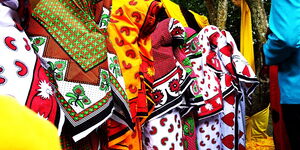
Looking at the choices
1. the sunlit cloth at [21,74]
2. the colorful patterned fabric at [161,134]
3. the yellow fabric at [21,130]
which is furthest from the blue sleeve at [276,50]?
the yellow fabric at [21,130]

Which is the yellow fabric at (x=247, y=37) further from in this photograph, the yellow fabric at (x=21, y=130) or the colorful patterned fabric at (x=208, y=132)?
A: the yellow fabric at (x=21, y=130)

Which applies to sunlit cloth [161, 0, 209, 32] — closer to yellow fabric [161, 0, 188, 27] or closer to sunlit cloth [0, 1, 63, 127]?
yellow fabric [161, 0, 188, 27]

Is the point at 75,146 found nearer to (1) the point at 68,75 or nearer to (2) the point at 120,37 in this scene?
(1) the point at 68,75

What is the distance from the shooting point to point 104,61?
1.21 meters

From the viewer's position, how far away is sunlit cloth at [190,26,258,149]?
8.00 ft

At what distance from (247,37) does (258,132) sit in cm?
128

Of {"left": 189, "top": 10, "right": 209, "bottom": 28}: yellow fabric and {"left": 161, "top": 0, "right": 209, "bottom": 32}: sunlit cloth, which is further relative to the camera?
{"left": 189, "top": 10, "right": 209, "bottom": 28}: yellow fabric

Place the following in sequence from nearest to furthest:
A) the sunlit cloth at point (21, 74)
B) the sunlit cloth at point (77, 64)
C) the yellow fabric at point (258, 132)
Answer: the sunlit cloth at point (21, 74)
the sunlit cloth at point (77, 64)
the yellow fabric at point (258, 132)

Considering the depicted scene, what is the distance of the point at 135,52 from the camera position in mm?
1518

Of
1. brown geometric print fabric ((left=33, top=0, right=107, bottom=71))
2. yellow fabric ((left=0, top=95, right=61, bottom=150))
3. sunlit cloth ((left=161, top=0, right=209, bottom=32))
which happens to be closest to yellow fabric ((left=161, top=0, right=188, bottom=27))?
sunlit cloth ((left=161, top=0, right=209, bottom=32))

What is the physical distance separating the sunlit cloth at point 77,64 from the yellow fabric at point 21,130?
2.42 feet

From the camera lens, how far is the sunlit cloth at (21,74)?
2.97 ft

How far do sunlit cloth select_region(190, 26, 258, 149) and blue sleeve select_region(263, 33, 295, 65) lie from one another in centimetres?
51

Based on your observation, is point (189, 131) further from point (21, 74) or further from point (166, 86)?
point (21, 74)
